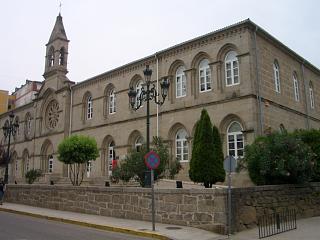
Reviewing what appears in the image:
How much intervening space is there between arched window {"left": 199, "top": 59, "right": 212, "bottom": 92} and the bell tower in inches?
676

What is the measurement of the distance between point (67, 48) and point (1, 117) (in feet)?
59.2

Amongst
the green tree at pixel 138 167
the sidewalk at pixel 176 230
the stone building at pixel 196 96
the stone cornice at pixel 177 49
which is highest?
the stone cornice at pixel 177 49

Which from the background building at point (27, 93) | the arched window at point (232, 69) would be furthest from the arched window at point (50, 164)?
the arched window at point (232, 69)

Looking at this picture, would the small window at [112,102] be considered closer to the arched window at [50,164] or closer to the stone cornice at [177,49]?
the stone cornice at [177,49]

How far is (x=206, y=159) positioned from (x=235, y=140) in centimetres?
516

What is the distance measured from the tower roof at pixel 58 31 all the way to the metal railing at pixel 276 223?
2897 centimetres

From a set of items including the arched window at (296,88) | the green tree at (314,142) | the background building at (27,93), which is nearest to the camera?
the green tree at (314,142)

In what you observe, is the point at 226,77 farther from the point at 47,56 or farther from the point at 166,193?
the point at 47,56

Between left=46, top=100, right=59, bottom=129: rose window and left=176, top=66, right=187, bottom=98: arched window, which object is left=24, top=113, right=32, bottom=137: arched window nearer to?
left=46, top=100, right=59, bottom=129: rose window

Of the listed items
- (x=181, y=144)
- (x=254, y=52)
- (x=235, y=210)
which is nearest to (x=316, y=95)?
(x=254, y=52)

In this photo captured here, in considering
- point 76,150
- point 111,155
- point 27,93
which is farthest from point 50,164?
point 27,93

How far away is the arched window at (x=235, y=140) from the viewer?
20906 mm

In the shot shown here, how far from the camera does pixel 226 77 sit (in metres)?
22.1

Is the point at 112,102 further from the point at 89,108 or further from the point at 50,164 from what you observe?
the point at 50,164
